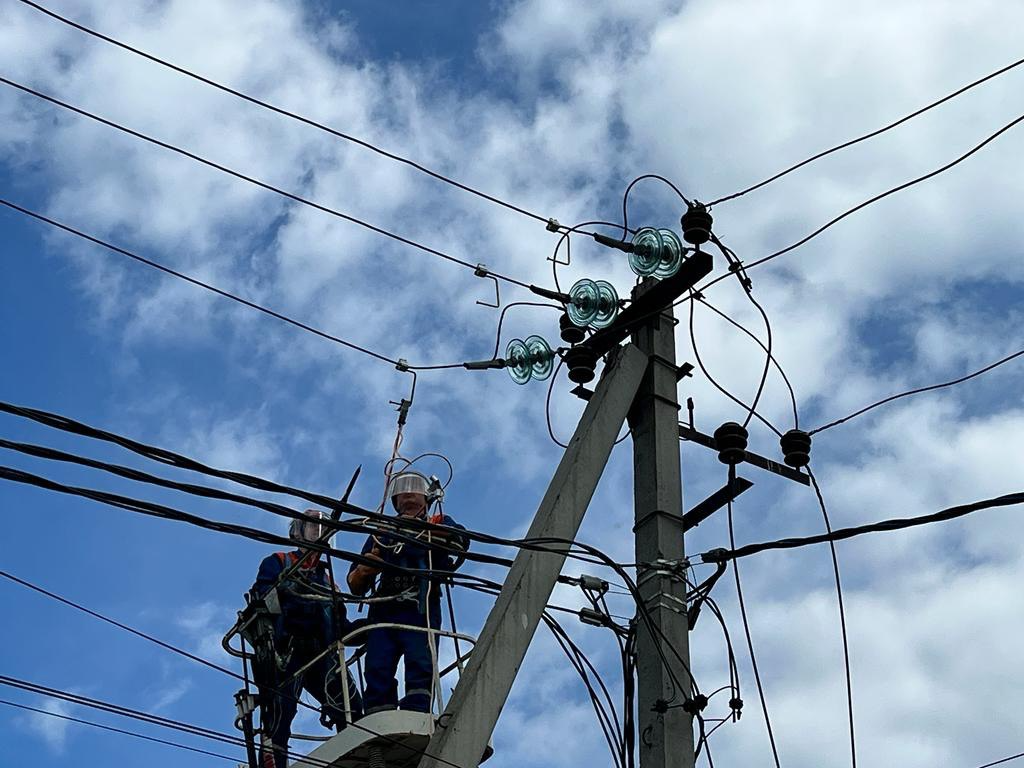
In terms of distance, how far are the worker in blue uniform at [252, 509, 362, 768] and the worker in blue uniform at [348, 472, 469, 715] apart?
693mm

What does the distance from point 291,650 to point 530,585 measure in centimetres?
377

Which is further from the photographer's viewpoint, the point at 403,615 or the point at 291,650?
the point at 291,650

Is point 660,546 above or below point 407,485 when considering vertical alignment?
below

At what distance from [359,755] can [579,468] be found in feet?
9.28

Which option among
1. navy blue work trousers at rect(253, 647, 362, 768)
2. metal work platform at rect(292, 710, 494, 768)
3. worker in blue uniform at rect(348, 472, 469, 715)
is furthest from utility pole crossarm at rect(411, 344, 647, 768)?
navy blue work trousers at rect(253, 647, 362, 768)

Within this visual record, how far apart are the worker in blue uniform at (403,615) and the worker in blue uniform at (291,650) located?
69cm

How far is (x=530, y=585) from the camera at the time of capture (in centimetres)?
870

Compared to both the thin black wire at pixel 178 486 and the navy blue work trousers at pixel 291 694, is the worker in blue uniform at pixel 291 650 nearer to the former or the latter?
the navy blue work trousers at pixel 291 694

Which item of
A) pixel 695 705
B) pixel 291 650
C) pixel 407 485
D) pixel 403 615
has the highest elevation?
pixel 407 485

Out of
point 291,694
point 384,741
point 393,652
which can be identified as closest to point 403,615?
point 393,652

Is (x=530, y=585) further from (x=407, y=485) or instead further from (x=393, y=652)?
(x=407, y=485)

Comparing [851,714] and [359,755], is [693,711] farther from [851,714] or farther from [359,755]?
[359,755]

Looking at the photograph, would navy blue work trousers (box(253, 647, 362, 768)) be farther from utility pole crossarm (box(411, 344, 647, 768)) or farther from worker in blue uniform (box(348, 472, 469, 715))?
utility pole crossarm (box(411, 344, 647, 768))

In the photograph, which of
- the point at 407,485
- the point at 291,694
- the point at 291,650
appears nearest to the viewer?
the point at 407,485
